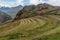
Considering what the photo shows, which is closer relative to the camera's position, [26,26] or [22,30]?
[22,30]

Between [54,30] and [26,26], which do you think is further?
[26,26]

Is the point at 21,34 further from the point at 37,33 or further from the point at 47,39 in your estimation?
the point at 47,39

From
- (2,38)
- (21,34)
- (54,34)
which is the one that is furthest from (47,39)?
(2,38)

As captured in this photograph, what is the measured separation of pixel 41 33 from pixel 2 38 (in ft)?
40.1

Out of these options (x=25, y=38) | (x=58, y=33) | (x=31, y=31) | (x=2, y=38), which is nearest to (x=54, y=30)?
(x=58, y=33)

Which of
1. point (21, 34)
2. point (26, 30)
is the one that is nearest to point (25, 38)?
point (21, 34)

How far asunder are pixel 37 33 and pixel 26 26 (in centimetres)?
925

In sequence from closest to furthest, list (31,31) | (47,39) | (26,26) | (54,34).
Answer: (47,39) → (54,34) → (31,31) → (26,26)

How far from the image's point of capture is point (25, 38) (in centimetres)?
4991

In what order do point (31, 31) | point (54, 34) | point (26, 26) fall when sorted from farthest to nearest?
1. point (26, 26)
2. point (31, 31)
3. point (54, 34)

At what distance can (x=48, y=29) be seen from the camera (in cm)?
5878

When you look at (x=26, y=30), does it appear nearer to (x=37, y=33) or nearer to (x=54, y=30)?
(x=37, y=33)

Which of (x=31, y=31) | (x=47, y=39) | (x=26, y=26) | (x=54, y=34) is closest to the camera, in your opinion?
(x=47, y=39)

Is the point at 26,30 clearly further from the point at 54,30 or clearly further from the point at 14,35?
the point at 54,30
